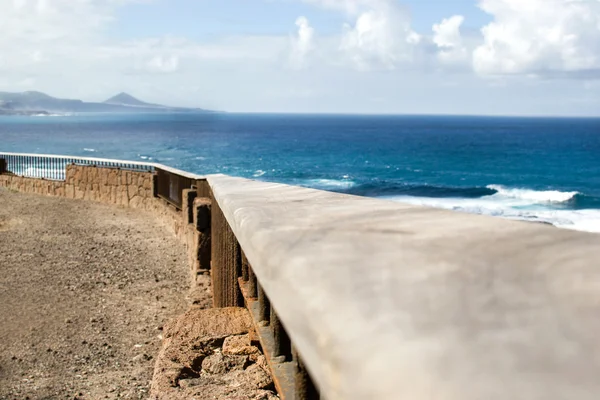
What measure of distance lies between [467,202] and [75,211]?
27634 mm

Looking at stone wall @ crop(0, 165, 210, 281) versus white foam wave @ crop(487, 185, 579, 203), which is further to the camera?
white foam wave @ crop(487, 185, 579, 203)

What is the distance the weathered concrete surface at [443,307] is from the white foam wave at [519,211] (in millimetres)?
29242

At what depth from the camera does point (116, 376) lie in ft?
20.4

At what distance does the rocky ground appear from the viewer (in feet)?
12.0

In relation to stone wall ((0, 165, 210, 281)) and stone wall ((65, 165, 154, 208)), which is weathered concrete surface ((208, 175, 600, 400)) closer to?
stone wall ((0, 165, 210, 281))

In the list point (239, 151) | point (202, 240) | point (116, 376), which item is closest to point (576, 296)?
point (116, 376)

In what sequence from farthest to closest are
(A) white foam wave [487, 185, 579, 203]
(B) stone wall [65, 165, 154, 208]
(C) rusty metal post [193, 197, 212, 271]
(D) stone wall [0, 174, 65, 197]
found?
(A) white foam wave [487, 185, 579, 203] < (D) stone wall [0, 174, 65, 197] < (B) stone wall [65, 165, 154, 208] < (C) rusty metal post [193, 197, 212, 271]

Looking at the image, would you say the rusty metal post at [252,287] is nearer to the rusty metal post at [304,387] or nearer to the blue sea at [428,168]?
the rusty metal post at [304,387]

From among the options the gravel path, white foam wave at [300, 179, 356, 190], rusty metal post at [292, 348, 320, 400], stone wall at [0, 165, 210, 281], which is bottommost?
white foam wave at [300, 179, 356, 190]

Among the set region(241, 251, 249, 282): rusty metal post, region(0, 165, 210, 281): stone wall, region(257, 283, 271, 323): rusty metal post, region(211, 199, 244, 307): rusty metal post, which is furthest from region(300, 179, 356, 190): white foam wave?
region(257, 283, 271, 323): rusty metal post

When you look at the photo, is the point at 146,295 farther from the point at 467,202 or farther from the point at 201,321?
the point at 467,202

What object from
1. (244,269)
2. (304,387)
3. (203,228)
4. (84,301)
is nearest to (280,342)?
(304,387)

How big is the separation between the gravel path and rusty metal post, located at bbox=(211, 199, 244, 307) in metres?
1.41

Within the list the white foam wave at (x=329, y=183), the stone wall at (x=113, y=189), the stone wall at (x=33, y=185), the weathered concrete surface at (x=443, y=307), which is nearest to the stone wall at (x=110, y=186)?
the stone wall at (x=113, y=189)
